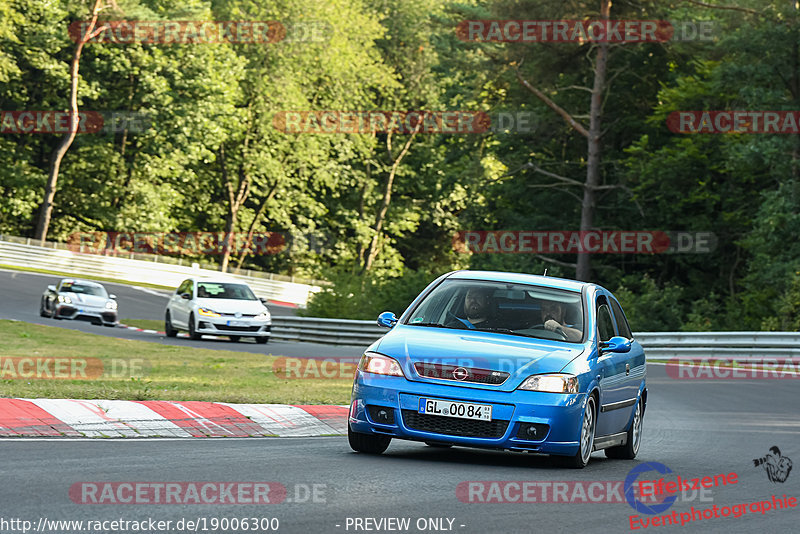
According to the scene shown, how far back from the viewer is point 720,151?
132 feet

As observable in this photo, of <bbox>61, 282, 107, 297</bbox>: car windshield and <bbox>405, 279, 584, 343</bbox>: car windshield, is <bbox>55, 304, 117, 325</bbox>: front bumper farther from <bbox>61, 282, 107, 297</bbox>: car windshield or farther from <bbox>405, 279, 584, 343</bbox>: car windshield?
<bbox>405, 279, 584, 343</bbox>: car windshield

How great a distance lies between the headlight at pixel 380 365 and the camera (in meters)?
9.66

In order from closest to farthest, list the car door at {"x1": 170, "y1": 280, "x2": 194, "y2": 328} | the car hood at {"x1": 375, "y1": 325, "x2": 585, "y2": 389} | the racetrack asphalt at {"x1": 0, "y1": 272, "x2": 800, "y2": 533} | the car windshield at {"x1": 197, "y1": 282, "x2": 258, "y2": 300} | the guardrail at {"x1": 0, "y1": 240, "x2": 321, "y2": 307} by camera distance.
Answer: the racetrack asphalt at {"x1": 0, "y1": 272, "x2": 800, "y2": 533}, the car hood at {"x1": 375, "y1": 325, "x2": 585, "y2": 389}, the car door at {"x1": 170, "y1": 280, "x2": 194, "y2": 328}, the car windshield at {"x1": 197, "y1": 282, "x2": 258, "y2": 300}, the guardrail at {"x1": 0, "y1": 240, "x2": 321, "y2": 307}

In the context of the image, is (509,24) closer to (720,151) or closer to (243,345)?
(720,151)

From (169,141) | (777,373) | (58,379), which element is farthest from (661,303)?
(169,141)

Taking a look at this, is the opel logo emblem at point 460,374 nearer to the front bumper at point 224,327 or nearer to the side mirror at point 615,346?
the side mirror at point 615,346

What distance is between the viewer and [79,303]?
37.0m

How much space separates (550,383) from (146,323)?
1324 inches

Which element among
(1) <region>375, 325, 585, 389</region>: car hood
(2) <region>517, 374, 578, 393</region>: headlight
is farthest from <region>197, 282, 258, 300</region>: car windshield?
(2) <region>517, 374, 578, 393</region>: headlight

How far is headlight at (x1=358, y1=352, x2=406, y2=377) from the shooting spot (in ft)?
31.7

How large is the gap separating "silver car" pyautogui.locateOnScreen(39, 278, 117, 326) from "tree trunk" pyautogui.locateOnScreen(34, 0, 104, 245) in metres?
22.2

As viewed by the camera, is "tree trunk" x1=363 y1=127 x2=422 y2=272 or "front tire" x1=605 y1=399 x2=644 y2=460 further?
"tree trunk" x1=363 y1=127 x2=422 y2=272

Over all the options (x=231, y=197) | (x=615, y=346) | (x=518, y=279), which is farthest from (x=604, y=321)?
(x=231, y=197)

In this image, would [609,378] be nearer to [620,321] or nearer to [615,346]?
[615,346]
